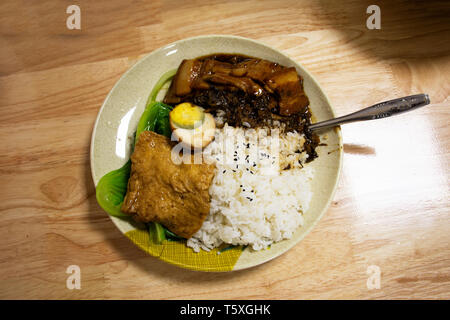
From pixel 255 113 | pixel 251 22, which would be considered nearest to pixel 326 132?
pixel 255 113

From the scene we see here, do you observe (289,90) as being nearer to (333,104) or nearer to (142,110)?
(333,104)

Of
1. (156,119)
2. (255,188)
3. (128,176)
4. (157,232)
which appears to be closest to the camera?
(157,232)

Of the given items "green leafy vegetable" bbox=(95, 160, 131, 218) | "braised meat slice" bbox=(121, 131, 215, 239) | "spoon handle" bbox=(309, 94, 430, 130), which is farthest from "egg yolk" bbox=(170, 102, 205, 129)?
"spoon handle" bbox=(309, 94, 430, 130)

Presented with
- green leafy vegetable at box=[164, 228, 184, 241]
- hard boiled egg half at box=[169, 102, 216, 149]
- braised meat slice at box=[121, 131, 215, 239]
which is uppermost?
hard boiled egg half at box=[169, 102, 216, 149]

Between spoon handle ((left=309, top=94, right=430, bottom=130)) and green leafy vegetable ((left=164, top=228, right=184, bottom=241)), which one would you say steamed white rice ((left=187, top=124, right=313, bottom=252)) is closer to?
green leafy vegetable ((left=164, top=228, right=184, bottom=241))

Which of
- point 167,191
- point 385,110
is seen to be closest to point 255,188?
point 167,191

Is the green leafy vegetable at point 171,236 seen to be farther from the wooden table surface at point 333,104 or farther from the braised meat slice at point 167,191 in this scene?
the wooden table surface at point 333,104
